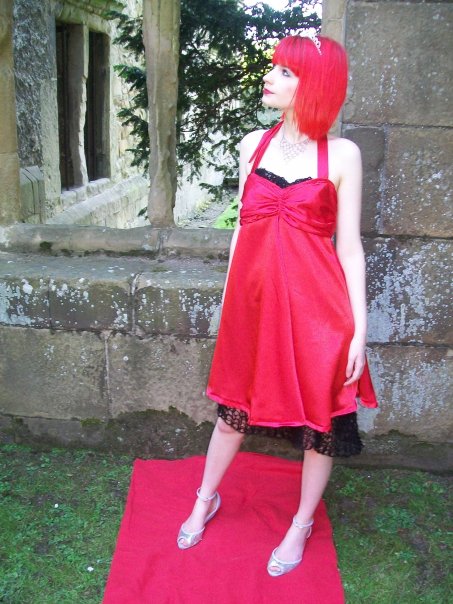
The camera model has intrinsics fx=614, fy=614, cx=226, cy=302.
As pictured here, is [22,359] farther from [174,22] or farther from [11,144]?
[174,22]

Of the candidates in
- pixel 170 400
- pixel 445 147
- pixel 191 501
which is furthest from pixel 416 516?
pixel 445 147

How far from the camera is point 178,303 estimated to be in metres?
2.41

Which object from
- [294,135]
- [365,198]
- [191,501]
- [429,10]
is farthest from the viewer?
[191,501]

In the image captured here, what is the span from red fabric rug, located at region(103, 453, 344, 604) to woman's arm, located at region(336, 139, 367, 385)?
2.30 feet

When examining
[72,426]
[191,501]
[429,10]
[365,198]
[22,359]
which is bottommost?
[191,501]

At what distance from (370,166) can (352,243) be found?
54 centimetres

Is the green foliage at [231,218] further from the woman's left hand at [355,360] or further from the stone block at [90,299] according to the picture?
the woman's left hand at [355,360]

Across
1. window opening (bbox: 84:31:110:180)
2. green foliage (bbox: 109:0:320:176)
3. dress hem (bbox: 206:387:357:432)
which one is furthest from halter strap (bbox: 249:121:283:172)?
window opening (bbox: 84:31:110:180)

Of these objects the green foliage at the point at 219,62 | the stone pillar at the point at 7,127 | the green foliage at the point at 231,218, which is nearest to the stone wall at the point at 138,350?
the stone pillar at the point at 7,127

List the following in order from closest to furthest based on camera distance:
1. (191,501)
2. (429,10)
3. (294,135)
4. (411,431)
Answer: (294,135), (429,10), (191,501), (411,431)

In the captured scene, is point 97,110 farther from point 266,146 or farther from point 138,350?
point 266,146

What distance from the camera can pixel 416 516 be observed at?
2309 mm

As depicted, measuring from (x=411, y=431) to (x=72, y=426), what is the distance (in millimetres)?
1432

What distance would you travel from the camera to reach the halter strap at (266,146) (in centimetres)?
174
